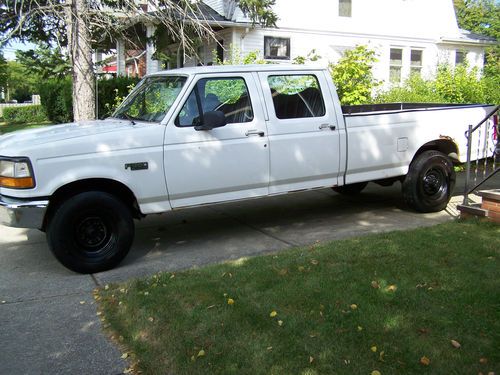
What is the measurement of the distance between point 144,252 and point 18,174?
1.75 metres

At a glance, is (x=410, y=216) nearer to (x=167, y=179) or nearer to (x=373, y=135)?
(x=373, y=135)

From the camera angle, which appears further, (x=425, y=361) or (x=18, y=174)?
(x=18, y=174)

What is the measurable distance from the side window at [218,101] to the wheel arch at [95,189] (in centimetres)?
91

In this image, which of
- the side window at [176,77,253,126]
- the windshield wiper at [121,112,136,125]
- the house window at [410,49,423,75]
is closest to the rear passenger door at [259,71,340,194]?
the side window at [176,77,253,126]

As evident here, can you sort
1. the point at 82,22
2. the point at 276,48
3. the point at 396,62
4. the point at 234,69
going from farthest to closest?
1. the point at 396,62
2. the point at 276,48
3. the point at 82,22
4. the point at 234,69

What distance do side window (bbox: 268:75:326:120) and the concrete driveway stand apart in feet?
4.95

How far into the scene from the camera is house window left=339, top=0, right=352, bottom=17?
2020cm

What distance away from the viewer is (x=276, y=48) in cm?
1930

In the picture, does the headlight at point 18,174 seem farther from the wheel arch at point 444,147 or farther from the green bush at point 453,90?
the green bush at point 453,90

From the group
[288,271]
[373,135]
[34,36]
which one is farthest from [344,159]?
[34,36]

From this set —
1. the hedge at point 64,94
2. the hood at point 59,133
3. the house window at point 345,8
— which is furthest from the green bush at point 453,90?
the house window at point 345,8

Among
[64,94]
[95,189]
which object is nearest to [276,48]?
[64,94]

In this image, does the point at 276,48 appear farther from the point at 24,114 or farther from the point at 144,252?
the point at 24,114

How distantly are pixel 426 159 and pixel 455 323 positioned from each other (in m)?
3.85
